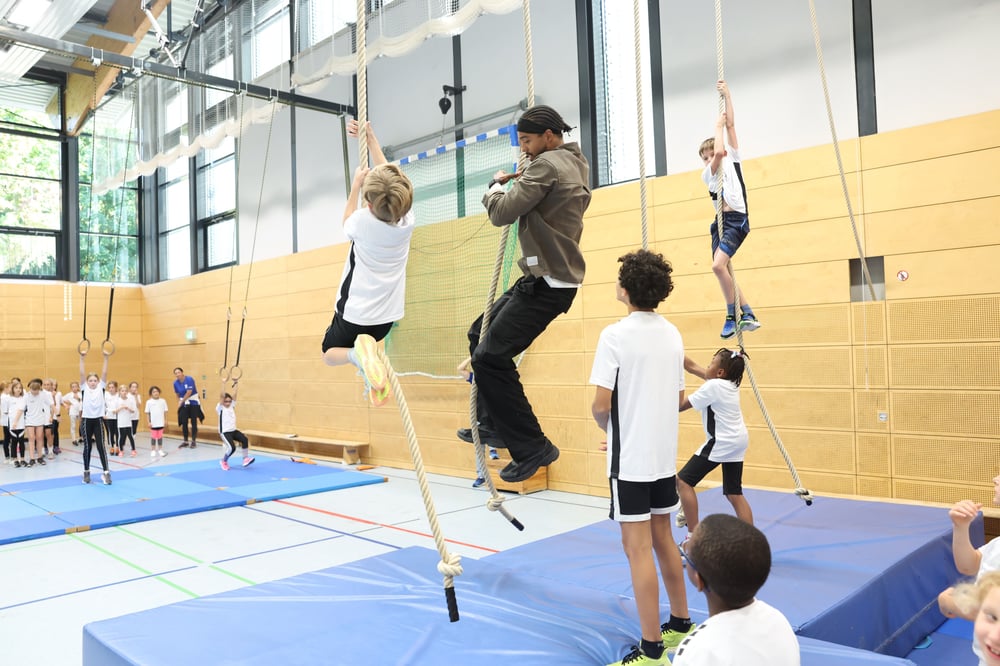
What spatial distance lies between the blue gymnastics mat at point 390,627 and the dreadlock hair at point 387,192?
5.73 feet

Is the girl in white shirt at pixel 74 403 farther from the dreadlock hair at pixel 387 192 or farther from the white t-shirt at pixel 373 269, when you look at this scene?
the dreadlock hair at pixel 387 192

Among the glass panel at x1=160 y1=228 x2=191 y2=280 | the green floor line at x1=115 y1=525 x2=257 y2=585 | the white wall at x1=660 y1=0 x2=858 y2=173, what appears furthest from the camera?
the glass panel at x1=160 y1=228 x2=191 y2=280

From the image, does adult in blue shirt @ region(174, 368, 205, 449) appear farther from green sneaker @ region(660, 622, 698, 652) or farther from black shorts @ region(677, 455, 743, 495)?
green sneaker @ region(660, 622, 698, 652)

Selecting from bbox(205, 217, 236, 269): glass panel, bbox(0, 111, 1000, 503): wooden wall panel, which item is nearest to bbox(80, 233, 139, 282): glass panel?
bbox(205, 217, 236, 269): glass panel

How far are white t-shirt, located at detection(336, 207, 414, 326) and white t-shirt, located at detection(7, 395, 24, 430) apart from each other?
32.6 feet

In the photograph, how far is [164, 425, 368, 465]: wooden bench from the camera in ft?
33.7

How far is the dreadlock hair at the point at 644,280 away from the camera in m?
2.66

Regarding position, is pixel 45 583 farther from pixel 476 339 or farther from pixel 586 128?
pixel 586 128

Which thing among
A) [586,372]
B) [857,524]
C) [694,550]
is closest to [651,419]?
[694,550]

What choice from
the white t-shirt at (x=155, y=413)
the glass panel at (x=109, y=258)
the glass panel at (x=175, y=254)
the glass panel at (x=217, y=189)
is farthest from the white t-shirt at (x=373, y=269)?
the glass panel at (x=109, y=258)

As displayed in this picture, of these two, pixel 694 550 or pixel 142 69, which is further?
pixel 142 69

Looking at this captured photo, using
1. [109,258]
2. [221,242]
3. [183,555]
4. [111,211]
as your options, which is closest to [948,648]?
[183,555]

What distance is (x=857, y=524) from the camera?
4531 mm

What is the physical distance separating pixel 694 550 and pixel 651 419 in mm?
911
